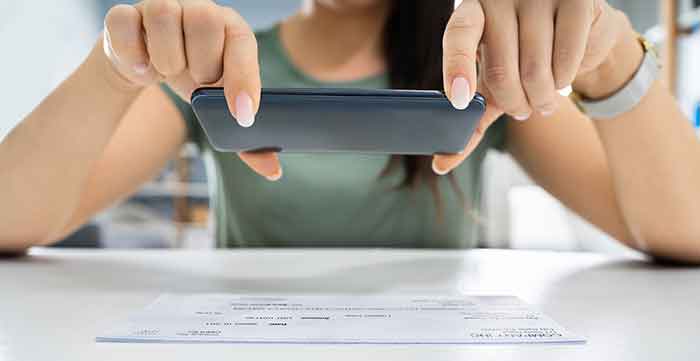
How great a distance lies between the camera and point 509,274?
15.6 inches

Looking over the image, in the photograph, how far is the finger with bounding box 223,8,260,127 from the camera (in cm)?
28

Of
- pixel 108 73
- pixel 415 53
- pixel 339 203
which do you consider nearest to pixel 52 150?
pixel 108 73

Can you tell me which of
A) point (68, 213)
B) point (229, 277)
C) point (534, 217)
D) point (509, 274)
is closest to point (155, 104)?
point (68, 213)

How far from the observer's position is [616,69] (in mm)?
424

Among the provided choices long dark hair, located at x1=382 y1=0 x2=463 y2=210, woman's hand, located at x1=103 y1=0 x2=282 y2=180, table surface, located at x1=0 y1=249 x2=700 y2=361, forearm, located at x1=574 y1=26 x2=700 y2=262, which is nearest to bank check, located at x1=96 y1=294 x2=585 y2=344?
table surface, located at x1=0 y1=249 x2=700 y2=361

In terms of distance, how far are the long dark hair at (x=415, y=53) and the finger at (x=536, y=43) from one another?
1.03 feet

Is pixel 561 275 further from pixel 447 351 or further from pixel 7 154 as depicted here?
pixel 7 154

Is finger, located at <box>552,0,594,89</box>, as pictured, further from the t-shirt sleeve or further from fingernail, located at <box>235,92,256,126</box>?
the t-shirt sleeve

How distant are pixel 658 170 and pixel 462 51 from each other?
278 mm

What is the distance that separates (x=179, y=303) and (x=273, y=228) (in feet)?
1.25

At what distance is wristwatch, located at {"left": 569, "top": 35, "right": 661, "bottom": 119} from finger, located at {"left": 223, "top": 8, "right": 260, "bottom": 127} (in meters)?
0.28

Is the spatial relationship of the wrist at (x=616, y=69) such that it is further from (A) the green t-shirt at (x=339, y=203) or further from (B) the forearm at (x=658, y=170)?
(A) the green t-shirt at (x=339, y=203)

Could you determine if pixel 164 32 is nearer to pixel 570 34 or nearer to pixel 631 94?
pixel 570 34

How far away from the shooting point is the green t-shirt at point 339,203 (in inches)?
26.2
